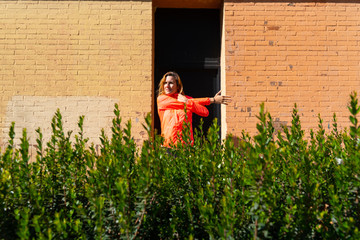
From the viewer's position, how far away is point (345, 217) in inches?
77.4

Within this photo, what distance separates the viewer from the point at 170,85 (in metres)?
4.71

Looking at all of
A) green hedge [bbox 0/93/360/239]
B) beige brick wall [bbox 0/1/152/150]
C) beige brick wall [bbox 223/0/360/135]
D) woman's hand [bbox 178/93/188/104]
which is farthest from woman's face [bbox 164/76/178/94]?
green hedge [bbox 0/93/360/239]

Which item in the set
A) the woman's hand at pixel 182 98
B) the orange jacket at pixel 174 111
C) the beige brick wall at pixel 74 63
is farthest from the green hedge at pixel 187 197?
the beige brick wall at pixel 74 63

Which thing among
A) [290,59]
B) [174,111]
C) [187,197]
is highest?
[290,59]

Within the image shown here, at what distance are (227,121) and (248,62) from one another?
1.10 m

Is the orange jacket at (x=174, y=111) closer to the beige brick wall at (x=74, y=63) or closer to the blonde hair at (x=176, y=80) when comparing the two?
the blonde hair at (x=176, y=80)

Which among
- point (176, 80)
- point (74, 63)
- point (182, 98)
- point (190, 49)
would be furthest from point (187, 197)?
point (190, 49)

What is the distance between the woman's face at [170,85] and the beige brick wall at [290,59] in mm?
1125

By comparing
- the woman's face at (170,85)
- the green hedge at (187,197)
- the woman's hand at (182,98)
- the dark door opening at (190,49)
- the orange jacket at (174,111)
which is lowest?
the green hedge at (187,197)

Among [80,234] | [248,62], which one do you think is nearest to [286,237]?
[80,234]

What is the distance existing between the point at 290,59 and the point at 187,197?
4199 millimetres

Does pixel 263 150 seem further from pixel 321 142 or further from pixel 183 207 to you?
pixel 321 142

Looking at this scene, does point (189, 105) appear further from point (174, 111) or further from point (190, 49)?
point (190, 49)

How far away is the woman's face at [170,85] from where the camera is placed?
4.71 metres
